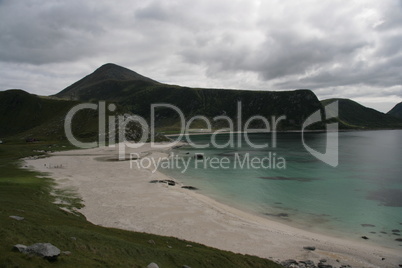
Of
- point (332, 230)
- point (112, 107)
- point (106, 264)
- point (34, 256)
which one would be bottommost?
point (332, 230)

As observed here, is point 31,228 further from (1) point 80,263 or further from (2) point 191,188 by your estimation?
(2) point 191,188

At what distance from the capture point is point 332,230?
114 feet

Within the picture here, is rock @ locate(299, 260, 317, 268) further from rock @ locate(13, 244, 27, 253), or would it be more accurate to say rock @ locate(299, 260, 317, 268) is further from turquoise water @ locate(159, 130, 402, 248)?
rock @ locate(13, 244, 27, 253)

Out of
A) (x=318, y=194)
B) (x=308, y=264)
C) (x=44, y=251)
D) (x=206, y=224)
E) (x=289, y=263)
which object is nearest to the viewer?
(x=44, y=251)

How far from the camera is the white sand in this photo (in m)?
26.5

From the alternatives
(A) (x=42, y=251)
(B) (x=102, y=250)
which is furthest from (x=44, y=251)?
(B) (x=102, y=250)

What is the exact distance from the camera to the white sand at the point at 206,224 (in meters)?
26.5

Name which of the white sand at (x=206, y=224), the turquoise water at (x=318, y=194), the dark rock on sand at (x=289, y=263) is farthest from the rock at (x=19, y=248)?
the turquoise water at (x=318, y=194)

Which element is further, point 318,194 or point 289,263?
point 318,194

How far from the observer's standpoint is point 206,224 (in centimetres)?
3350

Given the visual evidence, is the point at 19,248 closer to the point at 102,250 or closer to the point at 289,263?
the point at 102,250

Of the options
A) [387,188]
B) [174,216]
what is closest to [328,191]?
[387,188]

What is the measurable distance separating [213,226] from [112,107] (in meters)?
165

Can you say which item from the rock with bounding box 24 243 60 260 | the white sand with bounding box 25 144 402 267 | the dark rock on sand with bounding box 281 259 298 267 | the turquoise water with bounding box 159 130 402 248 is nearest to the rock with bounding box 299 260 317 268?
the white sand with bounding box 25 144 402 267
